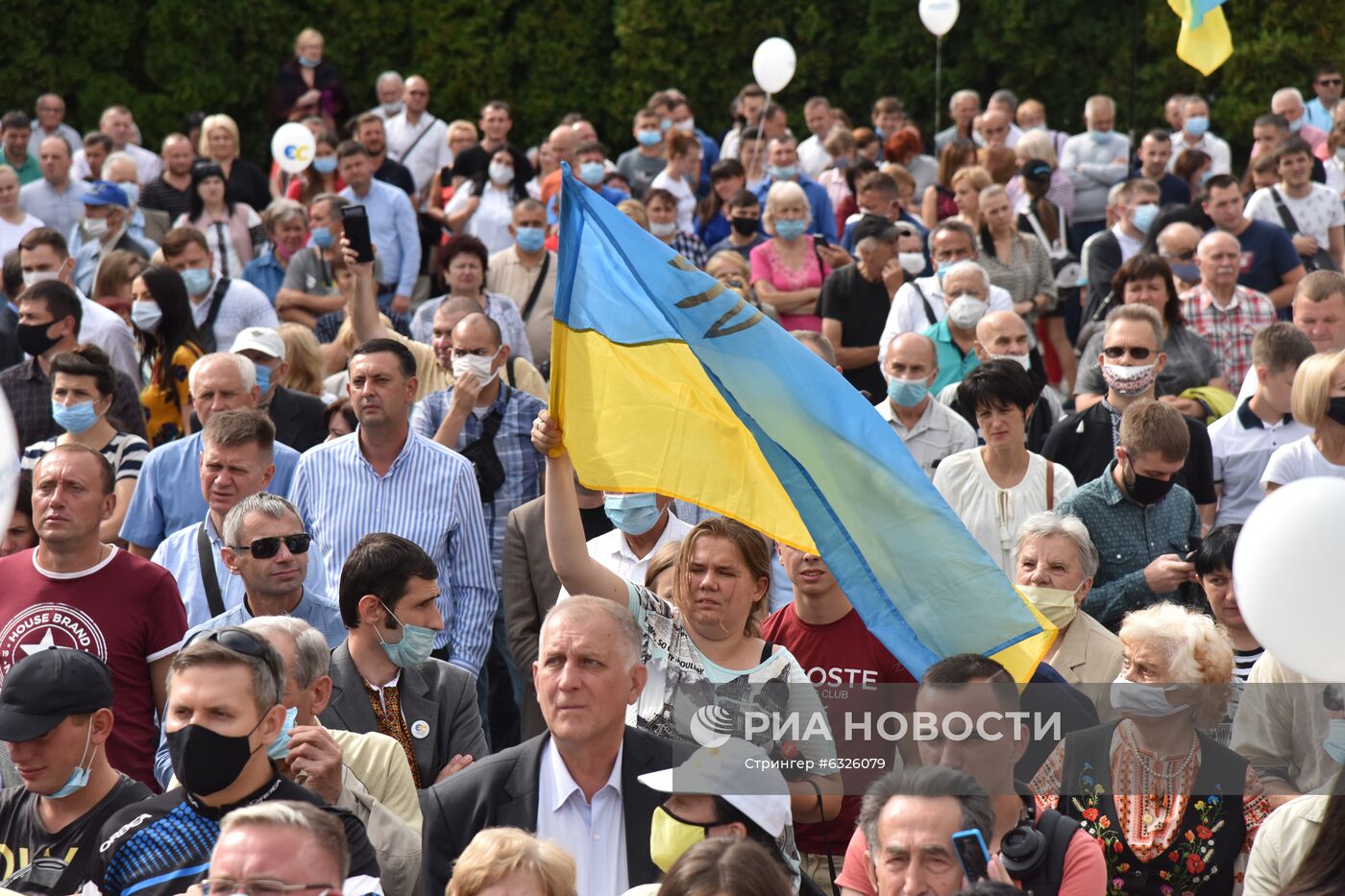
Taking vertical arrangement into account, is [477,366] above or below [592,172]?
A: below

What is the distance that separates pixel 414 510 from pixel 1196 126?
12432mm

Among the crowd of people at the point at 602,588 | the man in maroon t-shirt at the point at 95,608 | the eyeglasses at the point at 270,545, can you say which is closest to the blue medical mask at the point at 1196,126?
the crowd of people at the point at 602,588

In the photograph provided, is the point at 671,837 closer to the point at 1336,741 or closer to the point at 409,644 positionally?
the point at 409,644

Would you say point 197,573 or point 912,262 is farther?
point 912,262

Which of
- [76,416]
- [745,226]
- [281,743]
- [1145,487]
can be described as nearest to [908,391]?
[1145,487]

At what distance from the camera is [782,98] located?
22.3 meters

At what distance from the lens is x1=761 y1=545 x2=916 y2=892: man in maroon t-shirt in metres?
5.72

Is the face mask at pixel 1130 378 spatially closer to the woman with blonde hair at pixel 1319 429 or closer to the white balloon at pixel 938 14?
the woman with blonde hair at pixel 1319 429

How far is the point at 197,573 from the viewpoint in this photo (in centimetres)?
689

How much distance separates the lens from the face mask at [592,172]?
15.5 m

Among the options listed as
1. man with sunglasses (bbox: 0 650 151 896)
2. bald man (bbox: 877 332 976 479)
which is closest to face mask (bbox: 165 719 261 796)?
man with sunglasses (bbox: 0 650 151 896)

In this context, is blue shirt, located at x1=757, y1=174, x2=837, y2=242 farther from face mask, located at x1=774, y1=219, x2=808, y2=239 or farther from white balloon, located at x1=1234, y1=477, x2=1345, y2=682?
white balloon, located at x1=1234, y1=477, x2=1345, y2=682

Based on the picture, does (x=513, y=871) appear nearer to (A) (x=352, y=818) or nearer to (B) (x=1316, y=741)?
(A) (x=352, y=818)

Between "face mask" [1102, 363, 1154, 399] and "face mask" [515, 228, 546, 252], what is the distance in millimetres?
4970
